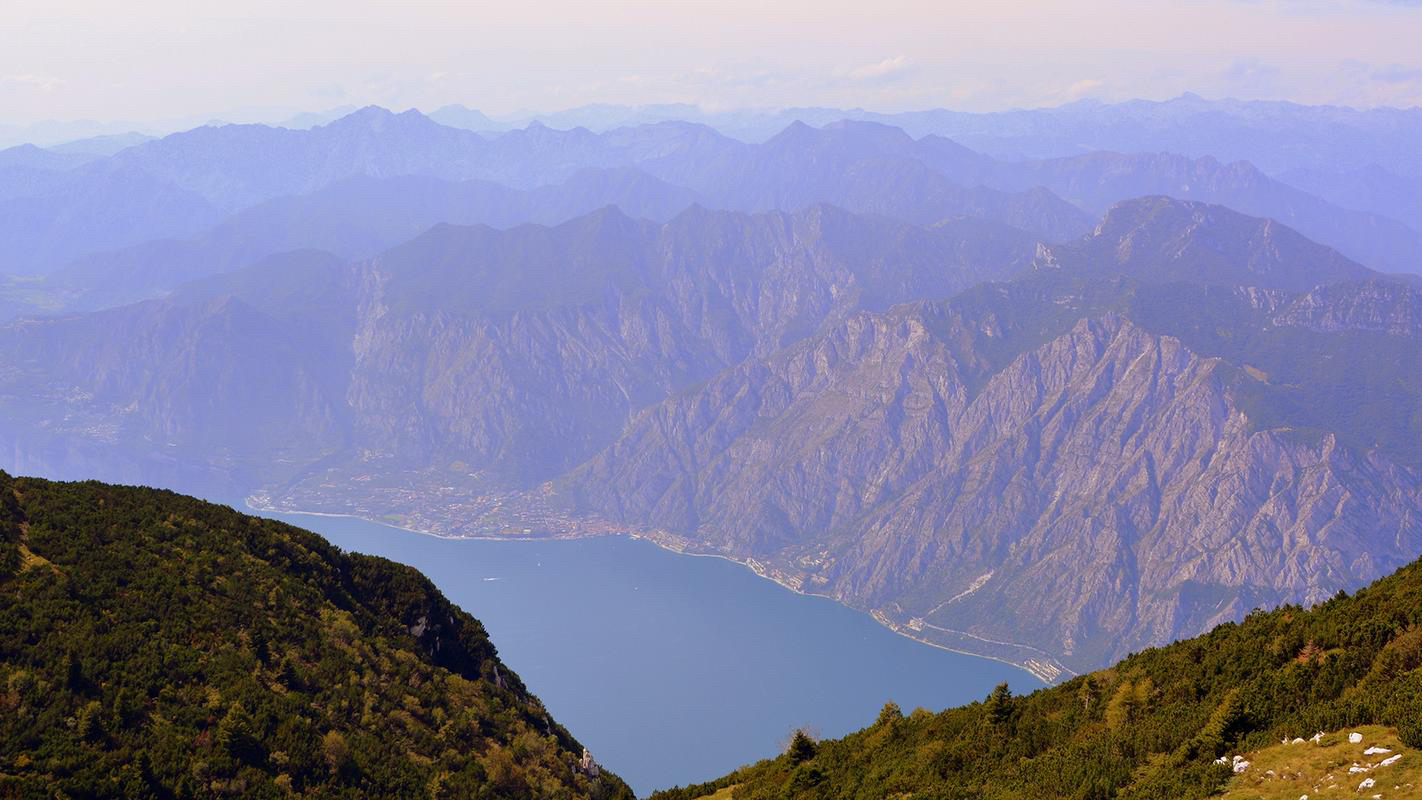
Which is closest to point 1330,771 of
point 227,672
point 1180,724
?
point 1180,724

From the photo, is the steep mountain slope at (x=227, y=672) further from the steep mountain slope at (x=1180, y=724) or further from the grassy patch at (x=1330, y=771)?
the grassy patch at (x=1330, y=771)

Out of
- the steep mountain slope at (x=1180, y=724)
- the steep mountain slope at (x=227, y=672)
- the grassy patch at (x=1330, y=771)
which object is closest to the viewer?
the grassy patch at (x=1330, y=771)

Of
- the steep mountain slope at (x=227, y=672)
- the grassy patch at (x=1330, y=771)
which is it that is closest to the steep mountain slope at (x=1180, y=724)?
the grassy patch at (x=1330, y=771)

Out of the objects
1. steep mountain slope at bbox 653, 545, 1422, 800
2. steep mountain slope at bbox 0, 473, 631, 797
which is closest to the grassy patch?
steep mountain slope at bbox 653, 545, 1422, 800

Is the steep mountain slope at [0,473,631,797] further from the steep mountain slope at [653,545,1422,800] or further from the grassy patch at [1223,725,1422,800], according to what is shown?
the grassy patch at [1223,725,1422,800]

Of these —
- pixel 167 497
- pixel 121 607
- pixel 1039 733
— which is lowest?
pixel 1039 733

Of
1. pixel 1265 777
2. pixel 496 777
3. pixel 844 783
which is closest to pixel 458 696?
pixel 496 777

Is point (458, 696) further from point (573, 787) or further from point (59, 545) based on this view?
point (59, 545)
